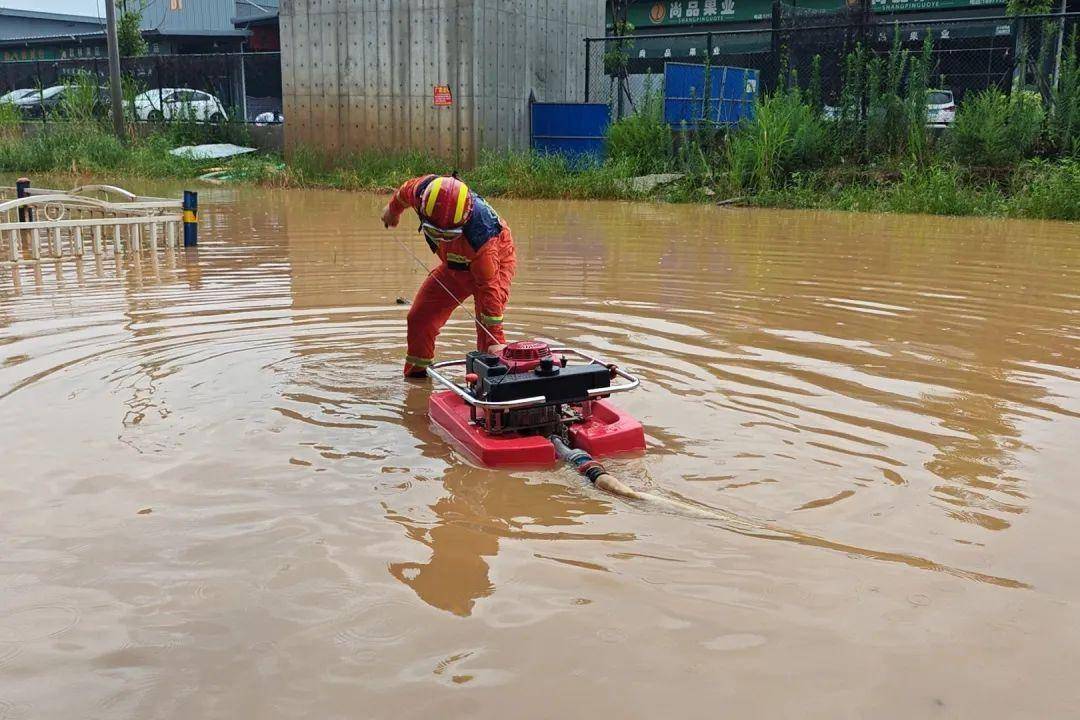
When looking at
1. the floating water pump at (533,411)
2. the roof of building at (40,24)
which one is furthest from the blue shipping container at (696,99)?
the roof of building at (40,24)

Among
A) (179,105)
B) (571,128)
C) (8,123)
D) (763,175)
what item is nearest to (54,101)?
(8,123)

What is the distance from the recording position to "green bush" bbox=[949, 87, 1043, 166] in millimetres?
16406

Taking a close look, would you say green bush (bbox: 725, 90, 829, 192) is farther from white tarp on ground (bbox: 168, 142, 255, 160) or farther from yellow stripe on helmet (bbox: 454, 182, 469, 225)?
white tarp on ground (bbox: 168, 142, 255, 160)

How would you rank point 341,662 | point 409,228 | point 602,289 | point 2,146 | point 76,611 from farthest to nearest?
point 2,146 < point 409,228 < point 602,289 < point 76,611 < point 341,662

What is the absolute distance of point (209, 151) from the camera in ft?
81.6

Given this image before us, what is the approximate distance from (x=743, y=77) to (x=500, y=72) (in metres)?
5.08

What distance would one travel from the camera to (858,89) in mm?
17953

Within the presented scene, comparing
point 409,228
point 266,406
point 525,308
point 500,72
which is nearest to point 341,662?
point 266,406

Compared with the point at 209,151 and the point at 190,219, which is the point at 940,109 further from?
the point at 209,151

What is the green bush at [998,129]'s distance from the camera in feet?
53.8

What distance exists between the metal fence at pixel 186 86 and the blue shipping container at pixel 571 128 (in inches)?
339

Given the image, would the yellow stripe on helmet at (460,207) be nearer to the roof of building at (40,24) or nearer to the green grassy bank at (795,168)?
the green grassy bank at (795,168)

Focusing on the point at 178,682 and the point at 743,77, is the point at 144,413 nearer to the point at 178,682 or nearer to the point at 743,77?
the point at 178,682

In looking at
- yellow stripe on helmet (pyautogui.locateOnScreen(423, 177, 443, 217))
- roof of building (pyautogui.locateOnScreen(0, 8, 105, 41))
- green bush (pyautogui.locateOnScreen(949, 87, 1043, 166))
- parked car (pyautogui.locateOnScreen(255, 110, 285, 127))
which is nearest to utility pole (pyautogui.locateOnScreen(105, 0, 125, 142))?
parked car (pyautogui.locateOnScreen(255, 110, 285, 127))
